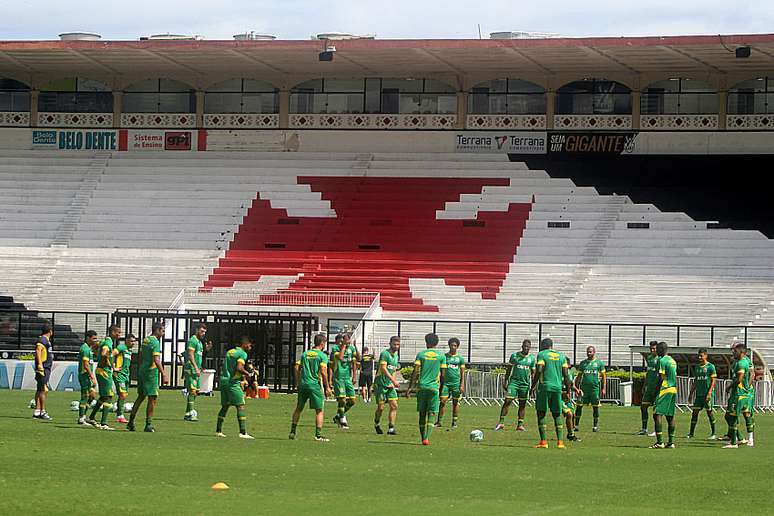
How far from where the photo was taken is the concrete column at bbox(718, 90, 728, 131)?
52.1 meters

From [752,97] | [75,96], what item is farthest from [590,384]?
[75,96]

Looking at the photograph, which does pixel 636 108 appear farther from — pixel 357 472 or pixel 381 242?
pixel 357 472

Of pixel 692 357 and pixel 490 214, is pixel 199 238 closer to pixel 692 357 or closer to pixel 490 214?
pixel 490 214

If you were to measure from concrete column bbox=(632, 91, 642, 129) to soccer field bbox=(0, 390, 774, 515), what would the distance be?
87.7 ft

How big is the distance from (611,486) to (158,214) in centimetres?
3641

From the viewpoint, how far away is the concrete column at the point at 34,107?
2229 inches

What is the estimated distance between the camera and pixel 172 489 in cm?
1598

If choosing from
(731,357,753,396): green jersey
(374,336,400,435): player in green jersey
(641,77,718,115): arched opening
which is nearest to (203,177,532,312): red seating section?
(641,77,718,115): arched opening

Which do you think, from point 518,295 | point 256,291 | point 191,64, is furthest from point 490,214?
point 191,64

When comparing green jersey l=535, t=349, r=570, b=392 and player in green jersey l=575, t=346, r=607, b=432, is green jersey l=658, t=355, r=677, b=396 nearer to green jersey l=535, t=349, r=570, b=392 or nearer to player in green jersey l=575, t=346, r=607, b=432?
green jersey l=535, t=349, r=570, b=392

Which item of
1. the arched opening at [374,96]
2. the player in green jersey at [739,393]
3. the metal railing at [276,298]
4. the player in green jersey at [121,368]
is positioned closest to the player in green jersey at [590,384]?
the player in green jersey at [739,393]

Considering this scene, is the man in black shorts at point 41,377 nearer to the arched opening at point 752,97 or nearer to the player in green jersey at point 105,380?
the player in green jersey at point 105,380

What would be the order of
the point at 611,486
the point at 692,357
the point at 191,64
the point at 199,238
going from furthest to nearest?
the point at 191,64 → the point at 199,238 → the point at 692,357 → the point at 611,486

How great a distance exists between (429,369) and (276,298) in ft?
76.3
